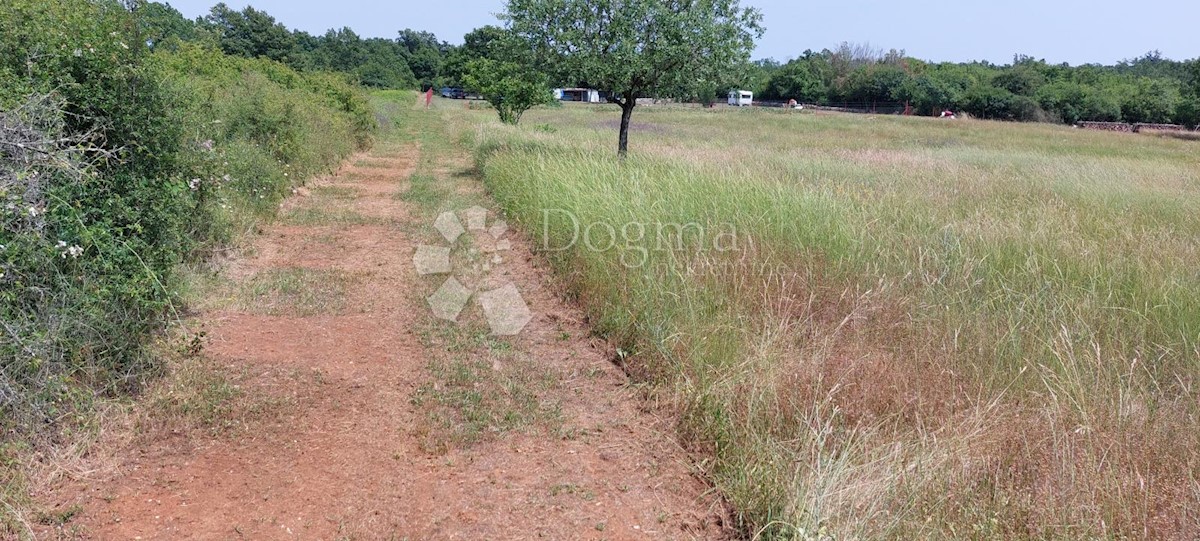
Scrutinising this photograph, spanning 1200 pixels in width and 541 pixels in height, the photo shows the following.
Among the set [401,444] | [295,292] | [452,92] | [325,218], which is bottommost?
[401,444]

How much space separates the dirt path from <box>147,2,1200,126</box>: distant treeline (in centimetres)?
3345

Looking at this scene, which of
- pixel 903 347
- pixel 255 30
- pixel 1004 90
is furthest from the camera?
pixel 255 30

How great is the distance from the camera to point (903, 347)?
416cm

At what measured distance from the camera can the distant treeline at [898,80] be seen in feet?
191

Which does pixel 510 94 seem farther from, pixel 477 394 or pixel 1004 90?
pixel 1004 90

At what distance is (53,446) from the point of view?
3135 mm

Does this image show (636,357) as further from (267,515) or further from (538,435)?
(267,515)

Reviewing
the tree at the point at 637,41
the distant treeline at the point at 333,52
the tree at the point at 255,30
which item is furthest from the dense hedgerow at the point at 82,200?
the tree at the point at 255,30

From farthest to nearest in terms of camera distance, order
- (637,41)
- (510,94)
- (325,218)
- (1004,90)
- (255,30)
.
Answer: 1. (255,30)
2. (1004,90)
3. (510,94)
4. (637,41)
5. (325,218)

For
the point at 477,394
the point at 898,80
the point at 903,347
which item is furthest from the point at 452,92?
the point at 903,347

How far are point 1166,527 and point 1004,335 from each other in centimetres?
163

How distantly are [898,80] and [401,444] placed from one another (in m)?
86.0

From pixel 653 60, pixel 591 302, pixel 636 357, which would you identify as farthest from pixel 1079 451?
pixel 653 60

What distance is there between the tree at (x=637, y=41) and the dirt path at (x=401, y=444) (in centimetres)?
764
